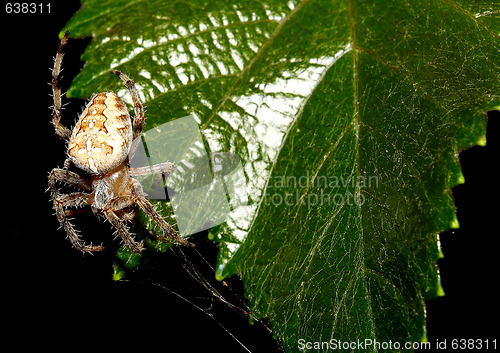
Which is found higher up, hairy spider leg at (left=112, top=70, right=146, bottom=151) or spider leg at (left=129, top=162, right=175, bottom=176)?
hairy spider leg at (left=112, top=70, right=146, bottom=151)

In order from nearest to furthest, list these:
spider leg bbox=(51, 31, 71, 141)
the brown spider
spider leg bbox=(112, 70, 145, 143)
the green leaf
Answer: the green leaf
spider leg bbox=(112, 70, 145, 143)
the brown spider
spider leg bbox=(51, 31, 71, 141)

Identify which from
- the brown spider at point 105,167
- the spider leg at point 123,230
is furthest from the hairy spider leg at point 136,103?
the spider leg at point 123,230

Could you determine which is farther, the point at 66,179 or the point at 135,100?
the point at 66,179

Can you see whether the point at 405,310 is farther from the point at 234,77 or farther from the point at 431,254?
the point at 234,77

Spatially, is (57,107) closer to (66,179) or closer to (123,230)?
(66,179)

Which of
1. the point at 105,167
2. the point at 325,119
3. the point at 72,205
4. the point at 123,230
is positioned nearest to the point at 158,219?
the point at 123,230

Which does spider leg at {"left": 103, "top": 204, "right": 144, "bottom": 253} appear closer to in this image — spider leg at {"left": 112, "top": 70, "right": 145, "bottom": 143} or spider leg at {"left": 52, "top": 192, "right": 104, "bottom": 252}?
spider leg at {"left": 52, "top": 192, "right": 104, "bottom": 252}

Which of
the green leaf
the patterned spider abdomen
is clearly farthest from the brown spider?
the green leaf
